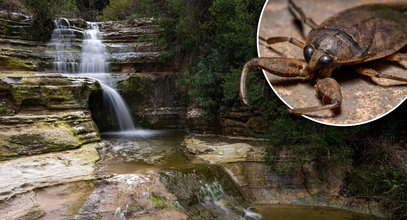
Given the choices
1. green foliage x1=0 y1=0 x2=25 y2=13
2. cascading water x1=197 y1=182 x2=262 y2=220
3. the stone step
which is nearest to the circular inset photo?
cascading water x1=197 y1=182 x2=262 y2=220

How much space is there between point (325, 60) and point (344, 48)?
0.21 meters

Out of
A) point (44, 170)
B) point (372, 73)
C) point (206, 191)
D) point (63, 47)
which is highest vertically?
point (63, 47)

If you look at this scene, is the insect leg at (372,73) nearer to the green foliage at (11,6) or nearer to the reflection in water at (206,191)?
the reflection in water at (206,191)

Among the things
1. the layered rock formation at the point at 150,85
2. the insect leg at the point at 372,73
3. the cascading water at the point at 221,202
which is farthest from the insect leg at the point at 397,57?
the layered rock formation at the point at 150,85

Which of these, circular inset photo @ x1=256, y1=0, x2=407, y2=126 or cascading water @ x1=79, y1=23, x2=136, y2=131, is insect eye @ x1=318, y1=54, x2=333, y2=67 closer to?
circular inset photo @ x1=256, y1=0, x2=407, y2=126

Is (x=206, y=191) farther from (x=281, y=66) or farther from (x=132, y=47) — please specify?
(x=132, y=47)

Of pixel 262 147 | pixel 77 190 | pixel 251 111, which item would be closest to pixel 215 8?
pixel 251 111

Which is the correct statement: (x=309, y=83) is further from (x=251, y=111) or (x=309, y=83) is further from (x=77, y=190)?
(x=251, y=111)

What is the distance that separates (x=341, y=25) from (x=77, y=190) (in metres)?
4.06

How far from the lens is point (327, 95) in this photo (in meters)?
2.11

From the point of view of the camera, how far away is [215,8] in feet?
23.0

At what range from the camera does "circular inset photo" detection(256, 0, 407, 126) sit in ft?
6.89

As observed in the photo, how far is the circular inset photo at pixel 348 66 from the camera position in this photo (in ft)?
6.89

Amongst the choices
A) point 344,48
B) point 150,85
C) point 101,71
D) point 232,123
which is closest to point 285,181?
point 232,123
